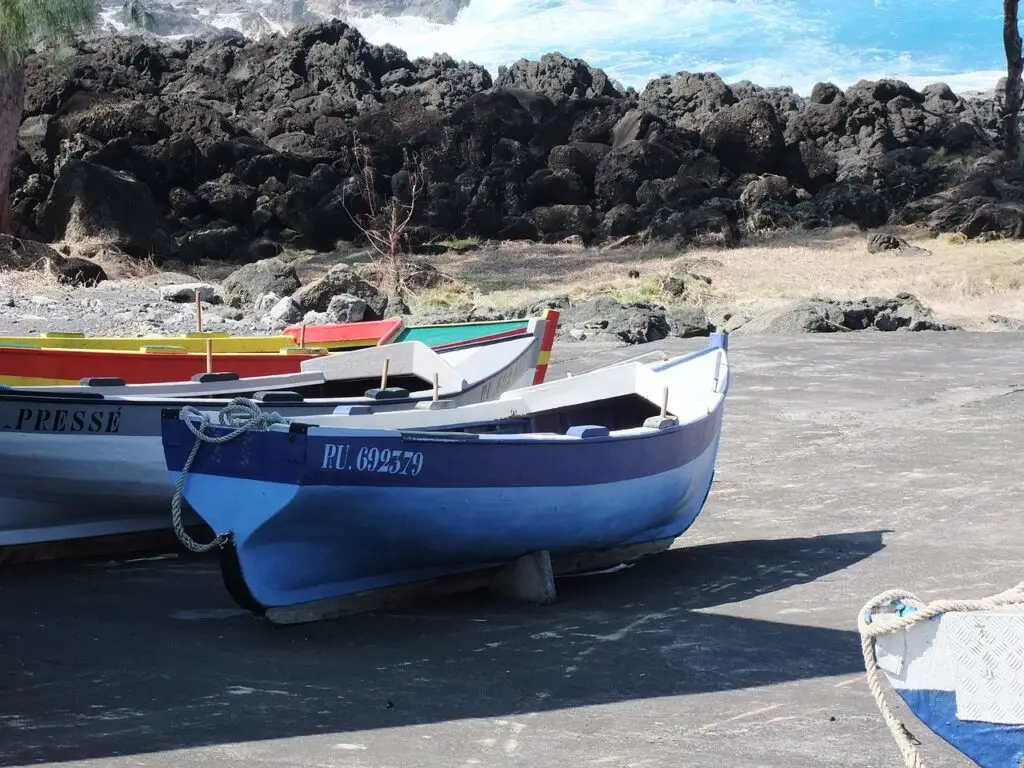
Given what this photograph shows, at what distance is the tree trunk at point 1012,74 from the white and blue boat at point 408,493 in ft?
98.0

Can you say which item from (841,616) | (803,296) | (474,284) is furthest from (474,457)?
(474,284)

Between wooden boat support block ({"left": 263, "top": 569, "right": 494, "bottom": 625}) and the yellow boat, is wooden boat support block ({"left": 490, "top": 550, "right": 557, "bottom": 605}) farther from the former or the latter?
the yellow boat

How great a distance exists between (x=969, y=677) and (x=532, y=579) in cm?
336

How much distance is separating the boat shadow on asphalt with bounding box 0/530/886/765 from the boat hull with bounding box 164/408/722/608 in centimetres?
24

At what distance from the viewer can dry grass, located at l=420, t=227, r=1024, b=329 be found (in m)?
21.6

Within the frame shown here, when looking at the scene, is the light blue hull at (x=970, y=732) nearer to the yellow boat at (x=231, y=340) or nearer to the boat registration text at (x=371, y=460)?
the boat registration text at (x=371, y=460)

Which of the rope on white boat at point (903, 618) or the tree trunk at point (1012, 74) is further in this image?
the tree trunk at point (1012, 74)

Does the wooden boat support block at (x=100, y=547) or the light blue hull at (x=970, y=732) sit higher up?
the light blue hull at (x=970, y=732)

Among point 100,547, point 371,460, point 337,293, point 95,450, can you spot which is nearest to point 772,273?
point 337,293

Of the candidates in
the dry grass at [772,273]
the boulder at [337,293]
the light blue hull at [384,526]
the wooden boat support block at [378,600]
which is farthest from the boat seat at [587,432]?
the dry grass at [772,273]

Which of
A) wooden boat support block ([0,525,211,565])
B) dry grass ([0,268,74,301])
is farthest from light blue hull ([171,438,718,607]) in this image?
dry grass ([0,268,74,301])

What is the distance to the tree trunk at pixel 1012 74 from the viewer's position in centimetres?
3356

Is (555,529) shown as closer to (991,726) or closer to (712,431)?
→ (712,431)

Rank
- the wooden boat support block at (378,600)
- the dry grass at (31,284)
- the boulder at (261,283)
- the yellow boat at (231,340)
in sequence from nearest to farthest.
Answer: the wooden boat support block at (378,600) < the yellow boat at (231,340) < the dry grass at (31,284) < the boulder at (261,283)
